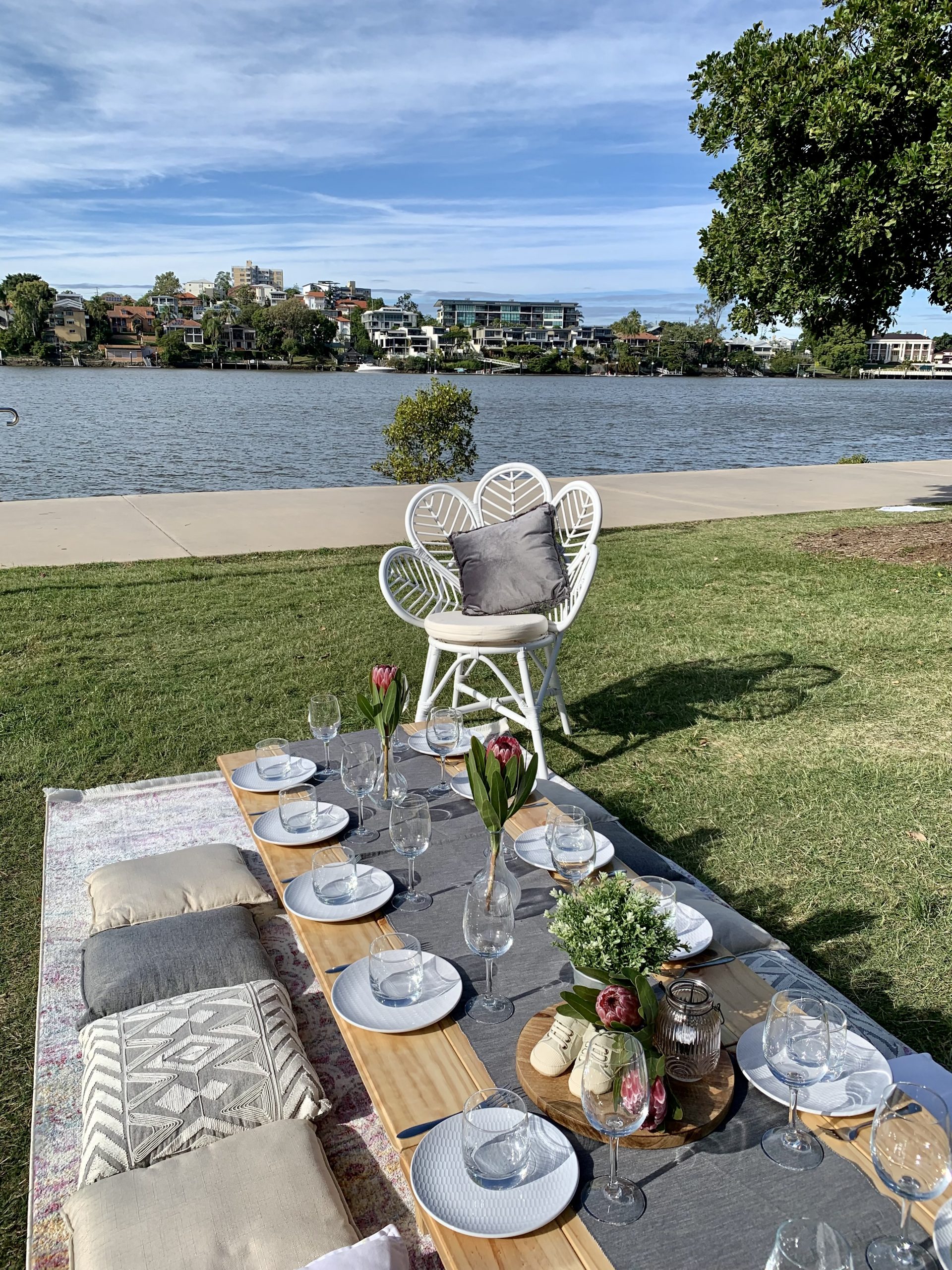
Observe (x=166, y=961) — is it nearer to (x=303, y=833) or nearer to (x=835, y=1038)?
(x=303, y=833)

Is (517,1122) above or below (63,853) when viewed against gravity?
above

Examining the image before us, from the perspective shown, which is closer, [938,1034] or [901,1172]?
[901,1172]

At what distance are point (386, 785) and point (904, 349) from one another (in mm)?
129704

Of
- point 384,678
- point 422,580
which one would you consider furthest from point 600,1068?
point 422,580

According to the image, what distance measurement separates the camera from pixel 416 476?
41.0ft

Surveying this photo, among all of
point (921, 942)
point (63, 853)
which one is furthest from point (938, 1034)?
point (63, 853)

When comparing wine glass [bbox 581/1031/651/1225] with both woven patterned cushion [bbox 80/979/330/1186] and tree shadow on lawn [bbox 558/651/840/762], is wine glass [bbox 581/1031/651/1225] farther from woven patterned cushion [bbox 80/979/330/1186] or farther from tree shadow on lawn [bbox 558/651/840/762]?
tree shadow on lawn [bbox 558/651/840/762]

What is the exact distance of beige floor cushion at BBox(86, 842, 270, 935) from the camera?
2.63 meters

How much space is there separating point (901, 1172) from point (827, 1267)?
204mm

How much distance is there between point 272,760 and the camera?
2914 mm

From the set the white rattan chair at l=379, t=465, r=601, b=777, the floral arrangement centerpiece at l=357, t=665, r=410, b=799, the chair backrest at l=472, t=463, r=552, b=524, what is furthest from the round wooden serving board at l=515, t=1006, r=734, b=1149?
the chair backrest at l=472, t=463, r=552, b=524

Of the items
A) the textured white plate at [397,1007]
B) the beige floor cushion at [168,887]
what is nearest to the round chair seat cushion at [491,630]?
the beige floor cushion at [168,887]

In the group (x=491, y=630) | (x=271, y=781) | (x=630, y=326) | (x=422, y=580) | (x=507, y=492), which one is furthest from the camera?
(x=630, y=326)

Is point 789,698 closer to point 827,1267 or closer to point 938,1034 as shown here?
point 938,1034
